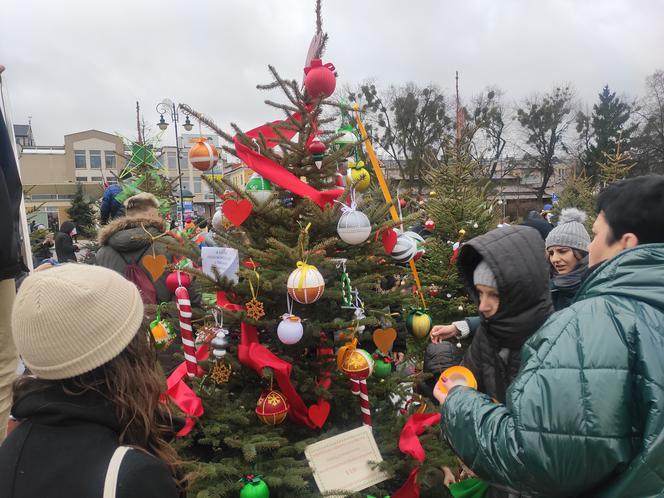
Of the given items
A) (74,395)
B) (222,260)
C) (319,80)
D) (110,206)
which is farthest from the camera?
(110,206)

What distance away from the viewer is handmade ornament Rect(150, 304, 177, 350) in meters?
3.23

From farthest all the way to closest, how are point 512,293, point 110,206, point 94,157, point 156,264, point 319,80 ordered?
point 94,157 → point 110,206 → point 156,264 → point 319,80 → point 512,293

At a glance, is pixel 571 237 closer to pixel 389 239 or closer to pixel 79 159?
pixel 389 239

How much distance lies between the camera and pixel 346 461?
91.7 inches

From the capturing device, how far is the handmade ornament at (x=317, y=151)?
9.00 feet

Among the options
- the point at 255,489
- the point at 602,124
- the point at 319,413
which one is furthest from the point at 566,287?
the point at 602,124

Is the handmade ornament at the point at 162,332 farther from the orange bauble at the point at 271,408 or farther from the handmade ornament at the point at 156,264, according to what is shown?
the orange bauble at the point at 271,408

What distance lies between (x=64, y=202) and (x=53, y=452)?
65144 mm

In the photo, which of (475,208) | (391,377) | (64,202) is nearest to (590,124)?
(475,208)

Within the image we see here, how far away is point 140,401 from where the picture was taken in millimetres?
1304

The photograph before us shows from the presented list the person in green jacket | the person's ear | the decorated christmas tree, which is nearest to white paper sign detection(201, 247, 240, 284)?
the decorated christmas tree

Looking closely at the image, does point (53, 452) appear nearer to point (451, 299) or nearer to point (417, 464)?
point (417, 464)

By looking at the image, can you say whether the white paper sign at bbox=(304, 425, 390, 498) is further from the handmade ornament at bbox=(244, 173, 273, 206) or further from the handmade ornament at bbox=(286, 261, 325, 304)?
the handmade ornament at bbox=(244, 173, 273, 206)

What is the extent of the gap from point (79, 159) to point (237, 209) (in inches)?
2919
